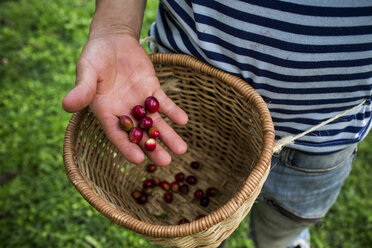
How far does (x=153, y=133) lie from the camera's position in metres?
1.75

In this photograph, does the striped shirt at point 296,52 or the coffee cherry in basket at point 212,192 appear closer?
the striped shirt at point 296,52

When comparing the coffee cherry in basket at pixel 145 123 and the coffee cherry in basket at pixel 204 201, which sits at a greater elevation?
the coffee cherry in basket at pixel 145 123

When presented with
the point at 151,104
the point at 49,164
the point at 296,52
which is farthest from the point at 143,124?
the point at 49,164

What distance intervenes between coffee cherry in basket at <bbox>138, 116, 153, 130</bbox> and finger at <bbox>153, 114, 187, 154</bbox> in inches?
1.3

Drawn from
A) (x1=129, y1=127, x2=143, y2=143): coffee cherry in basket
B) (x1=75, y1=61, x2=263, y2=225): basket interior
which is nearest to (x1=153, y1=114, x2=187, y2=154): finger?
(x1=129, y1=127, x2=143, y2=143): coffee cherry in basket

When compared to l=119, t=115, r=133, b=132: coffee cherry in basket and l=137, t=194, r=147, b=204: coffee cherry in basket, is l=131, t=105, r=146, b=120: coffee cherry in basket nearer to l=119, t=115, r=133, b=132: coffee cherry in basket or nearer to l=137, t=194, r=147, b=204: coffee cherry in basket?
l=119, t=115, r=133, b=132: coffee cherry in basket

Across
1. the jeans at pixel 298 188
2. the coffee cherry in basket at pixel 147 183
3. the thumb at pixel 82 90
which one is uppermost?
the thumb at pixel 82 90

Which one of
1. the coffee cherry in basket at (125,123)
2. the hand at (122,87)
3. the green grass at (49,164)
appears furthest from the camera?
the green grass at (49,164)

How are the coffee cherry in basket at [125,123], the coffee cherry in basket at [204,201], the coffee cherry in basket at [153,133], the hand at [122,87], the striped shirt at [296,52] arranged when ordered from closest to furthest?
the striped shirt at [296,52] → the hand at [122,87] → the coffee cherry in basket at [125,123] → the coffee cherry in basket at [153,133] → the coffee cherry in basket at [204,201]

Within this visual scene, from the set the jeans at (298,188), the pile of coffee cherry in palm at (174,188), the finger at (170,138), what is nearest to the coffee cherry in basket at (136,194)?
the pile of coffee cherry in palm at (174,188)

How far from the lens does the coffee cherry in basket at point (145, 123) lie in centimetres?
171

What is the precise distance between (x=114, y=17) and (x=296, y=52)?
0.92m

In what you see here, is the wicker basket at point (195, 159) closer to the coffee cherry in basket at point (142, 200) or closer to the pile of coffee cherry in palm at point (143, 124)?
the coffee cherry in basket at point (142, 200)

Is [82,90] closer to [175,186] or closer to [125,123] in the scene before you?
[125,123]
